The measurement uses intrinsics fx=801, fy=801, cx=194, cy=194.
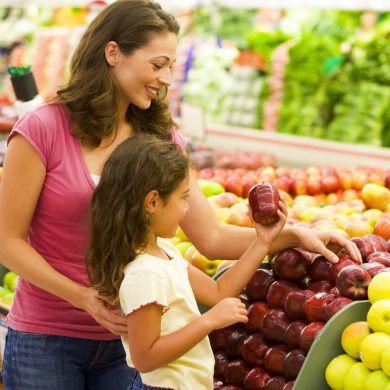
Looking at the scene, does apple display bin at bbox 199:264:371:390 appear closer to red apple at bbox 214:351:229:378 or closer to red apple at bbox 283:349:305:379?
red apple at bbox 283:349:305:379

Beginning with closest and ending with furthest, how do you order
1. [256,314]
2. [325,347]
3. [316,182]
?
[325,347]
[256,314]
[316,182]

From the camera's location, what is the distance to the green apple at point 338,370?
2.20 m

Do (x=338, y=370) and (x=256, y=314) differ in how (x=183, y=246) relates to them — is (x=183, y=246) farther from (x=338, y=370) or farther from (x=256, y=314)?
(x=338, y=370)

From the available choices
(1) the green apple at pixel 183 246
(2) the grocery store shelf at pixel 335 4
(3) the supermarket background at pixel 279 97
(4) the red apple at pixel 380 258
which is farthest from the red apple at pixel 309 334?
(2) the grocery store shelf at pixel 335 4

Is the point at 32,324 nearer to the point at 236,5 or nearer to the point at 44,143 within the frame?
the point at 44,143

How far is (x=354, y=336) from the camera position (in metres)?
2.19

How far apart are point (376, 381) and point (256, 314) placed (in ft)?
1.89

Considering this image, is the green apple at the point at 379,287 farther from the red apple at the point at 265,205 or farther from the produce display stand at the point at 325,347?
the red apple at the point at 265,205

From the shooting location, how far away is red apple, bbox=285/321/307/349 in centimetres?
241

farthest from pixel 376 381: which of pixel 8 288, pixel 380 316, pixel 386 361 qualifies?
pixel 8 288

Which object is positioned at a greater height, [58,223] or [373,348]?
[58,223]

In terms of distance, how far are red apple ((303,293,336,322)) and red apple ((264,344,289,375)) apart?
152mm

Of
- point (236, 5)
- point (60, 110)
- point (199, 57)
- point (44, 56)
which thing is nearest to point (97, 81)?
point (60, 110)

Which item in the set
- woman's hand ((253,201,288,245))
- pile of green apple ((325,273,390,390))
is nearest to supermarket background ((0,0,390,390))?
woman's hand ((253,201,288,245))
